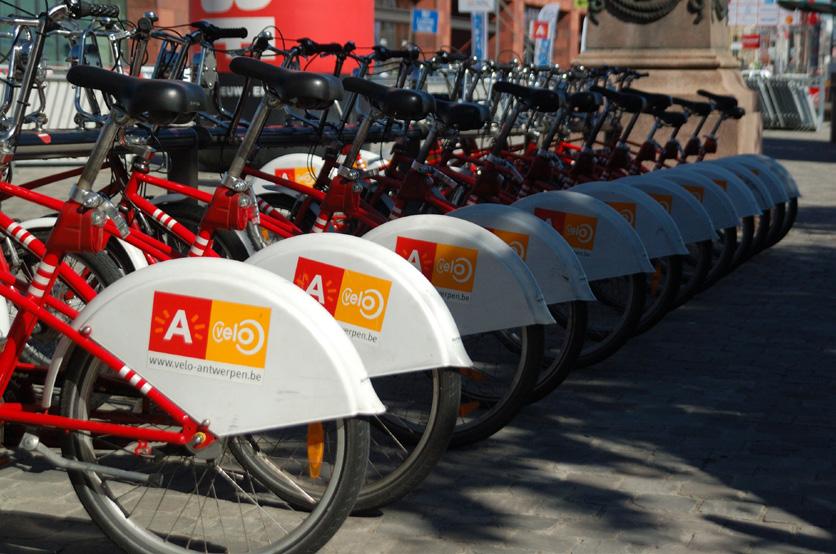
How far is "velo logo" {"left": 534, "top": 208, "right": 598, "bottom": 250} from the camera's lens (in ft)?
20.0

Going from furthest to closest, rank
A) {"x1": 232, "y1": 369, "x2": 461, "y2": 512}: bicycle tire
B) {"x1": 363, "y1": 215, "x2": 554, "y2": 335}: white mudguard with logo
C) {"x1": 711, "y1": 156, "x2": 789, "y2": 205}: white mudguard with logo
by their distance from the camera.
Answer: {"x1": 711, "y1": 156, "x2": 789, "y2": 205}: white mudguard with logo < {"x1": 363, "y1": 215, "x2": 554, "y2": 335}: white mudguard with logo < {"x1": 232, "y1": 369, "x2": 461, "y2": 512}: bicycle tire

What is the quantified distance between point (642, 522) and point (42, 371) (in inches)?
73.6

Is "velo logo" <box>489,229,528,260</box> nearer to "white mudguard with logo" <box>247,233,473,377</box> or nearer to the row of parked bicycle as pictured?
the row of parked bicycle

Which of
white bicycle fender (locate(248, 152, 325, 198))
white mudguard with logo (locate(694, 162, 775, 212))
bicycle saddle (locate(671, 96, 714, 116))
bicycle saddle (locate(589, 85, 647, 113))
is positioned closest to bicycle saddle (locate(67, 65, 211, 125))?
white bicycle fender (locate(248, 152, 325, 198))

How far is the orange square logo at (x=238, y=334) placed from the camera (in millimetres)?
3436

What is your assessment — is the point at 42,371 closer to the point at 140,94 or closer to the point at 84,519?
the point at 84,519

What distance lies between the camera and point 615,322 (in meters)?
6.38

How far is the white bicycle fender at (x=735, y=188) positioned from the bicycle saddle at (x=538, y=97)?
1.94 m

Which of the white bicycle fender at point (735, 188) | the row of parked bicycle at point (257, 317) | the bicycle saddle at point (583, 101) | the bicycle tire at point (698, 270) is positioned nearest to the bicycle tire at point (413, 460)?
the row of parked bicycle at point (257, 317)

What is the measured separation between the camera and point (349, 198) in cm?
537

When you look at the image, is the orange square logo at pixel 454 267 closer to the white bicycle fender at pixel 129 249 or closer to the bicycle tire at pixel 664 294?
the white bicycle fender at pixel 129 249

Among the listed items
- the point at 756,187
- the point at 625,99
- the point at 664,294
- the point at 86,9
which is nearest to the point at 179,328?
the point at 86,9

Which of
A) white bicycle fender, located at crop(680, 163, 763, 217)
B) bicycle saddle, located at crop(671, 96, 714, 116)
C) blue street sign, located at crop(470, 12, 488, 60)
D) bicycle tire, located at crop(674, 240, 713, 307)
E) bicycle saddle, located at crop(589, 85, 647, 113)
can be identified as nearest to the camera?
bicycle tire, located at crop(674, 240, 713, 307)

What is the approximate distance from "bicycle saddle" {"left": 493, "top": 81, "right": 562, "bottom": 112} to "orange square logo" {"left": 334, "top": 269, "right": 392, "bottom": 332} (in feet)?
9.84
